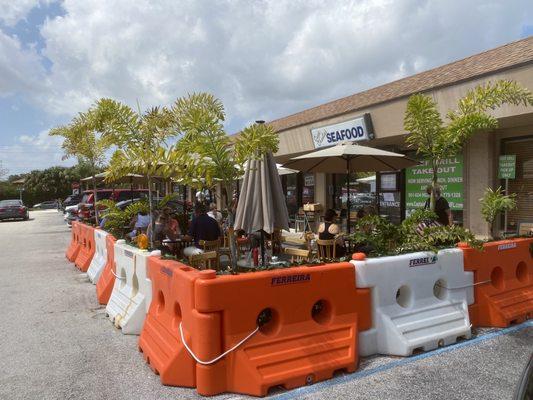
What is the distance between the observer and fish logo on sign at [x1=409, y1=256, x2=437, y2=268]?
15.6ft

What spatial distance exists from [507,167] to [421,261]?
6.25 meters

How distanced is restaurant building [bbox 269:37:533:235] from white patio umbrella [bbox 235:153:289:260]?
5.47m

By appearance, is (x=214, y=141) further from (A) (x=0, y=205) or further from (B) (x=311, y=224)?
(A) (x=0, y=205)

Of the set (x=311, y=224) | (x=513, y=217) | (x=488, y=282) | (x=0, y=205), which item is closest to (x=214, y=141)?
(x=488, y=282)

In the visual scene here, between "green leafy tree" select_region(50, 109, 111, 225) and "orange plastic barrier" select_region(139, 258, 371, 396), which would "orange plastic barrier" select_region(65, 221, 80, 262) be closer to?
"green leafy tree" select_region(50, 109, 111, 225)

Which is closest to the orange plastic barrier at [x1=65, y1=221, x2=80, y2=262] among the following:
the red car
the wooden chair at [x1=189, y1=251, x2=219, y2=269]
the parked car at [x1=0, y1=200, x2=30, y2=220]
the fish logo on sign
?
the red car

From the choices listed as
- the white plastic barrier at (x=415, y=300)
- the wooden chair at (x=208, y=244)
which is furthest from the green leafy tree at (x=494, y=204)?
the wooden chair at (x=208, y=244)

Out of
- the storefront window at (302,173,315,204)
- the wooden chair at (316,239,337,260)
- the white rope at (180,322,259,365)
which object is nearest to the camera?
the white rope at (180,322,259,365)

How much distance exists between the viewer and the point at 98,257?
8.66 meters

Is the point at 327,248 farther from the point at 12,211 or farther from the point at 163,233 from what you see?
the point at 12,211

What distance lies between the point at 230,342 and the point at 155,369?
960mm

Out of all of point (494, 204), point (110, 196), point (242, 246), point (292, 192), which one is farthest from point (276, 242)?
point (110, 196)

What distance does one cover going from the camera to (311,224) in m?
15.9

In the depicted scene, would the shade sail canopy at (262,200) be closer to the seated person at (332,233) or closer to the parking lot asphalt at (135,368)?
the seated person at (332,233)
